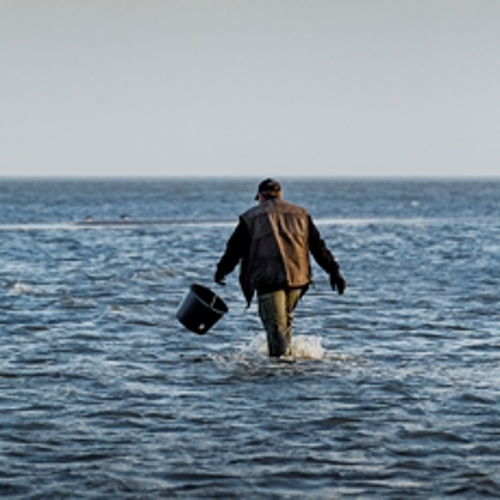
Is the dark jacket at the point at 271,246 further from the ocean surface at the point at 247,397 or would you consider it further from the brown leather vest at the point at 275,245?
the ocean surface at the point at 247,397

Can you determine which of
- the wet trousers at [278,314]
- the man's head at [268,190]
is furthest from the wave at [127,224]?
the man's head at [268,190]

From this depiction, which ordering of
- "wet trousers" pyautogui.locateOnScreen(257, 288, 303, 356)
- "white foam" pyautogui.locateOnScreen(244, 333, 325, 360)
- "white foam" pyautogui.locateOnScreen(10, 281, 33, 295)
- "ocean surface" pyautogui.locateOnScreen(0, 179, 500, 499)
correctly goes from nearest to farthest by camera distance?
"ocean surface" pyautogui.locateOnScreen(0, 179, 500, 499) → "wet trousers" pyautogui.locateOnScreen(257, 288, 303, 356) → "white foam" pyautogui.locateOnScreen(244, 333, 325, 360) → "white foam" pyautogui.locateOnScreen(10, 281, 33, 295)

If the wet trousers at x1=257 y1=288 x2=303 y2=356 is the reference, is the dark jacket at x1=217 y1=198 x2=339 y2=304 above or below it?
above

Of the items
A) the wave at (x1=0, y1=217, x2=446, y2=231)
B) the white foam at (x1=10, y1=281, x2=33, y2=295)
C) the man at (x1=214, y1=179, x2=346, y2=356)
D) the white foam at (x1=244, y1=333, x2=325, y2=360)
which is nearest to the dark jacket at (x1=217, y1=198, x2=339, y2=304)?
the man at (x1=214, y1=179, x2=346, y2=356)

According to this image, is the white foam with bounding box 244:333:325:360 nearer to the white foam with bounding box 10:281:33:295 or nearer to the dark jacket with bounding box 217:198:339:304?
the dark jacket with bounding box 217:198:339:304

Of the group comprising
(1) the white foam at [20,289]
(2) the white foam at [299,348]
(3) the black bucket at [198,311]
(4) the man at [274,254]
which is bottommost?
(1) the white foam at [20,289]

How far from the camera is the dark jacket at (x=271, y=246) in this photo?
10383 millimetres

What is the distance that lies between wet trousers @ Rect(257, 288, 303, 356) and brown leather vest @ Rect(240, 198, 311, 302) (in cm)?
11

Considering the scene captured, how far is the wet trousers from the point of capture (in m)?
10.5

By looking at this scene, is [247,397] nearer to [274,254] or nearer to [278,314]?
[278,314]

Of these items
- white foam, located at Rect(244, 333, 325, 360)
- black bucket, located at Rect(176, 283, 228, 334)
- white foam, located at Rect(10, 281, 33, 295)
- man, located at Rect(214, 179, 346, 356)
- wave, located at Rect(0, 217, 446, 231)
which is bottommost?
wave, located at Rect(0, 217, 446, 231)

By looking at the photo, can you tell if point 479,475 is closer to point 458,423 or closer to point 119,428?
point 458,423

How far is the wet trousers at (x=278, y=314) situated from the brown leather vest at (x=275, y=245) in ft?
0.36

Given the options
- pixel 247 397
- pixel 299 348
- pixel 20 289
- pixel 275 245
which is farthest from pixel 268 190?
pixel 20 289
